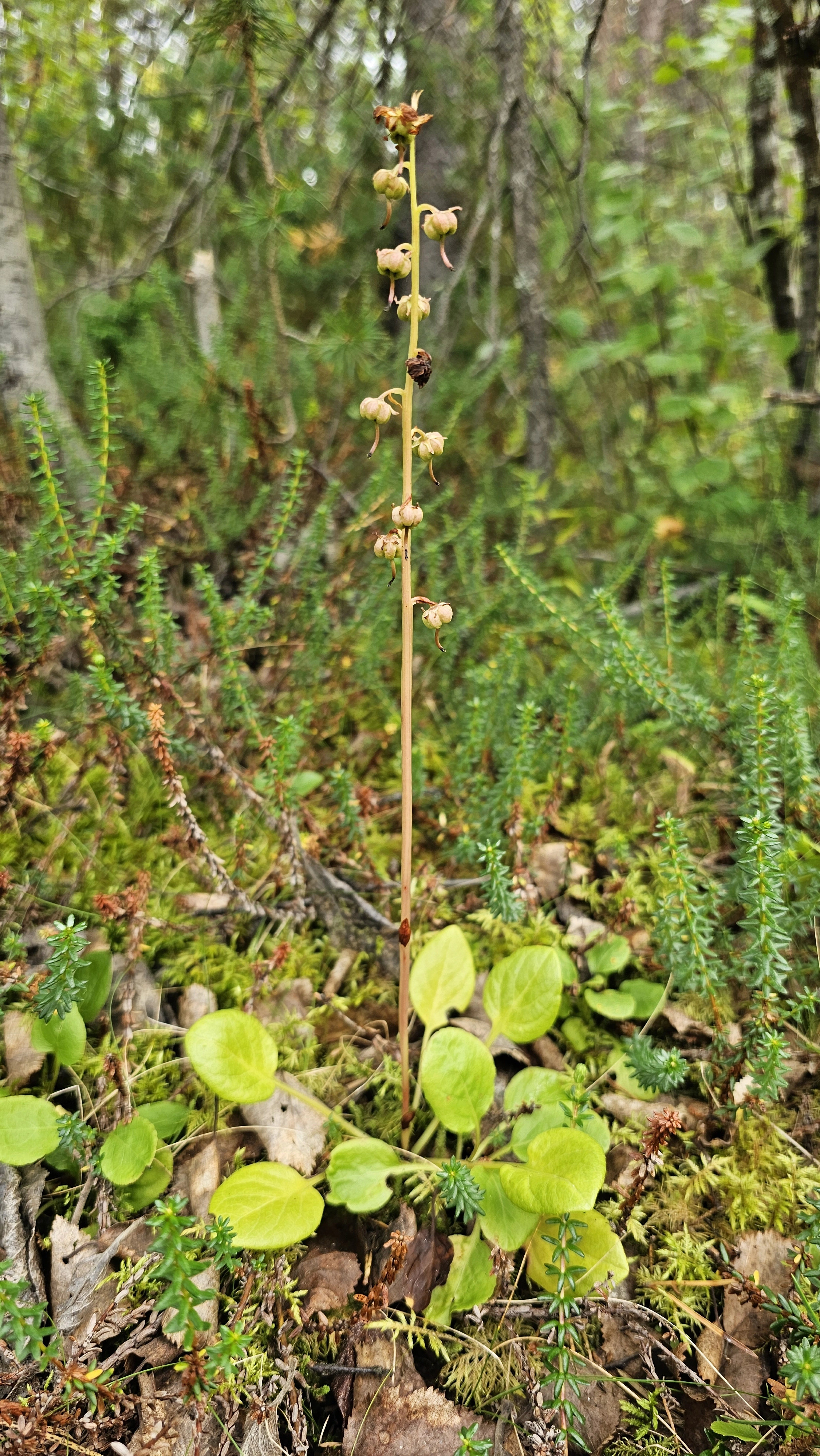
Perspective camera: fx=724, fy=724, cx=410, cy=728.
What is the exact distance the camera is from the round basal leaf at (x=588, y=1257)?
1.40m

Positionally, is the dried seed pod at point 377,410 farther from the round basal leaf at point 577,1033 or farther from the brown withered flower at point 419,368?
the round basal leaf at point 577,1033

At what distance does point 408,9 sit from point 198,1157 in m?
5.07

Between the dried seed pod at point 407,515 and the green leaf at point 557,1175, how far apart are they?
1.18m

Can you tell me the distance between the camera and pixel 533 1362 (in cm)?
136

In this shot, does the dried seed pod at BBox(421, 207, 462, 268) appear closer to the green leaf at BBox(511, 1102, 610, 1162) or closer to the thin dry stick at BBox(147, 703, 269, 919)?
the thin dry stick at BBox(147, 703, 269, 919)

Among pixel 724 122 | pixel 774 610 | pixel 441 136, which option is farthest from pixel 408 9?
pixel 774 610

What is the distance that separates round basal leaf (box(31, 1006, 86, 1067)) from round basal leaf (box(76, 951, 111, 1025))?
8 cm

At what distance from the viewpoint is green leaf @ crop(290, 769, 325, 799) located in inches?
92.7

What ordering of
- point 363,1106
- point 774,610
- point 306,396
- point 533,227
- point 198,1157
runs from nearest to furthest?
point 198,1157 < point 363,1106 < point 774,610 < point 533,227 < point 306,396

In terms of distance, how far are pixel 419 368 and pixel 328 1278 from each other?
5.81 ft

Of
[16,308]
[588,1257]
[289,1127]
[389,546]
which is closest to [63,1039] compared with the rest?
[289,1127]

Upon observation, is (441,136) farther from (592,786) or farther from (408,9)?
(592,786)

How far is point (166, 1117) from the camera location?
5.38ft

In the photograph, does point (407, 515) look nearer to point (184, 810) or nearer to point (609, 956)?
point (184, 810)
